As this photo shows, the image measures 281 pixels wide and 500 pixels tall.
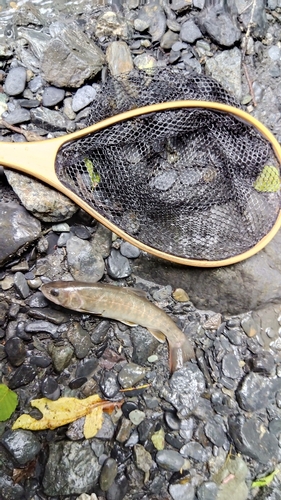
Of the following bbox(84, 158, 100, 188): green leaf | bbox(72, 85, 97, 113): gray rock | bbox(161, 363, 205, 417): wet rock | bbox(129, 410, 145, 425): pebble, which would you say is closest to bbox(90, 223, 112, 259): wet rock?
→ bbox(84, 158, 100, 188): green leaf

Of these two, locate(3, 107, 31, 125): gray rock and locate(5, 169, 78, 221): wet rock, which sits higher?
locate(3, 107, 31, 125): gray rock

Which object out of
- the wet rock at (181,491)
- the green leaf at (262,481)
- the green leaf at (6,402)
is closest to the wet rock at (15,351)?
the green leaf at (6,402)

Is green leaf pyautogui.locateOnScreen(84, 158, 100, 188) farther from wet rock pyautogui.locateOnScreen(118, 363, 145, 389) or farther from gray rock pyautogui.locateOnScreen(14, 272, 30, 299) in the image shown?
wet rock pyautogui.locateOnScreen(118, 363, 145, 389)

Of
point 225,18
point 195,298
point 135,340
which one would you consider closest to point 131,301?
point 135,340

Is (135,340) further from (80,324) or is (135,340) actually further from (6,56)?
(6,56)

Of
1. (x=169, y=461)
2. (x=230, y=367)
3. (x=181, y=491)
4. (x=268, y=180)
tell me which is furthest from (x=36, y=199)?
(x=181, y=491)

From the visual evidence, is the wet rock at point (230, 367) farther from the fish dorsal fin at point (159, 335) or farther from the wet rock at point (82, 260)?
the wet rock at point (82, 260)
